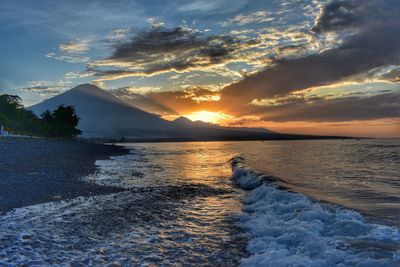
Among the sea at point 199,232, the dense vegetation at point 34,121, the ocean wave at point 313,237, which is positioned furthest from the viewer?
the dense vegetation at point 34,121

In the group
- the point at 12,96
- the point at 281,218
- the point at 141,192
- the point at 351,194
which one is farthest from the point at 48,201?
the point at 12,96

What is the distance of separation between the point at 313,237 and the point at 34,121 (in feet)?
437

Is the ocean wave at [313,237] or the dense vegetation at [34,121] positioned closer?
the ocean wave at [313,237]

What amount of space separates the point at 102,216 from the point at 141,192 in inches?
255

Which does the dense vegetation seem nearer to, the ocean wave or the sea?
the sea

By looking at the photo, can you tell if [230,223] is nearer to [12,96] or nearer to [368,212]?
[368,212]

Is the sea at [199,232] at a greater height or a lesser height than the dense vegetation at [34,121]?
lesser

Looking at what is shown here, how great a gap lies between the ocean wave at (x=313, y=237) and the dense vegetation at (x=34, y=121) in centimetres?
11525

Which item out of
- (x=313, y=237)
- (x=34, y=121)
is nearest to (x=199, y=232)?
(x=313, y=237)

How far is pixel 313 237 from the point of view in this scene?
10328 millimetres

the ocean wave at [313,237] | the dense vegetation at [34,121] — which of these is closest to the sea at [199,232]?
the ocean wave at [313,237]

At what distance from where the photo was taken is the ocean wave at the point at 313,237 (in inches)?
337

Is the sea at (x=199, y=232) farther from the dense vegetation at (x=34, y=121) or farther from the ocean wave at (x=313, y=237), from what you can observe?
the dense vegetation at (x=34, y=121)

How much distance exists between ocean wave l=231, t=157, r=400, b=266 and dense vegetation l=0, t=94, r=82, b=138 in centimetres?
11525
